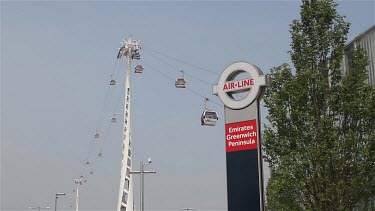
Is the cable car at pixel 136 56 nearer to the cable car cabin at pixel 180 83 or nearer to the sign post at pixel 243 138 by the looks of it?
the cable car cabin at pixel 180 83

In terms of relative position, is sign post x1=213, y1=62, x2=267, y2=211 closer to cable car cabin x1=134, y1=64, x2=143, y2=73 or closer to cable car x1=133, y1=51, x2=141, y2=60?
cable car cabin x1=134, y1=64, x2=143, y2=73

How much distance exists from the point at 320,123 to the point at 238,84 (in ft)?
14.8

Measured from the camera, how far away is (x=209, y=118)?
23391 mm

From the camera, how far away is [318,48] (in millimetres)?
23219

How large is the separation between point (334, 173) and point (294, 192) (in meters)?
1.65

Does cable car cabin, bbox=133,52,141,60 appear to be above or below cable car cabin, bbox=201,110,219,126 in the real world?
above

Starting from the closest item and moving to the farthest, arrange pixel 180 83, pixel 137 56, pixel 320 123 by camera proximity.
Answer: pixel 320 123, pixel 180 83, pixel 137 56

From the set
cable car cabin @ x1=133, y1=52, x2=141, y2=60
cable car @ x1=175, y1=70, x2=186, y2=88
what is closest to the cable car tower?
cable car cabin @ x1=133, y1=52, x2=141, y2=60

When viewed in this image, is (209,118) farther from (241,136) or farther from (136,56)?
(136,56)

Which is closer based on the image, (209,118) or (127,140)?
(209,118)

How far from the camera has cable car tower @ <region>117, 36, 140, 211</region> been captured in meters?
45.0

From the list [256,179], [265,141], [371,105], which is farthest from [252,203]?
[371,105]

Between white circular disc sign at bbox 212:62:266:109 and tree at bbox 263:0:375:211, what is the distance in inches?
150

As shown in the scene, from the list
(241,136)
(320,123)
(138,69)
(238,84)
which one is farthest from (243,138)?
(138,69)
